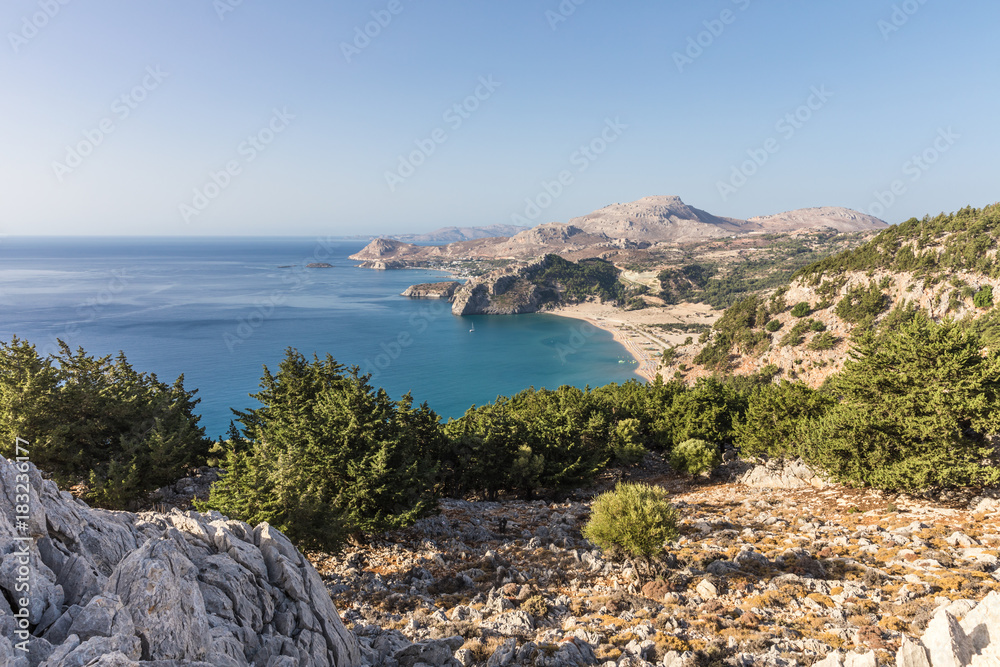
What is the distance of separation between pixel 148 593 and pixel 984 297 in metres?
91.8

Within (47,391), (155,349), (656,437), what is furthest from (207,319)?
(656,437)

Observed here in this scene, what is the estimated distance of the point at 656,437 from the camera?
48.5 meters

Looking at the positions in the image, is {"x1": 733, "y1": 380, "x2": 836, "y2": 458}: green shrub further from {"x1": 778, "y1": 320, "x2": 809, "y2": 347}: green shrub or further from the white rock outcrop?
{"x1": 778, "y1": 320, "x2": 809, "y2": 347}: green shrub

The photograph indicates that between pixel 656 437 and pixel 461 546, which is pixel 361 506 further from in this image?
pixel 656 437

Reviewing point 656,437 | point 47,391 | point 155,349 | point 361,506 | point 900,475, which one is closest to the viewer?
point 361,506

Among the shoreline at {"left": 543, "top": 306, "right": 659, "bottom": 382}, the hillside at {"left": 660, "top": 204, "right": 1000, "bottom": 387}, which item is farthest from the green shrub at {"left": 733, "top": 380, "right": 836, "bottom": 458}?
the shoreline at {"left": 543, "top": 306, "right": 659, "bottom": 382}

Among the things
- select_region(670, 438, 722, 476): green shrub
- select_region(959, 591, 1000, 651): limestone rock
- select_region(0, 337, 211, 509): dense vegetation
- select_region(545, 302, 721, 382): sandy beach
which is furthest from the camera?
select_region(545, 302, 721, 382): sandy beach

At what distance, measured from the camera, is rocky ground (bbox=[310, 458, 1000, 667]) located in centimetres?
1352

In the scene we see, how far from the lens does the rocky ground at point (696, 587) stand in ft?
44.3

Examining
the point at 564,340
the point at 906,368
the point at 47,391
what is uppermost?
the point at 906,368

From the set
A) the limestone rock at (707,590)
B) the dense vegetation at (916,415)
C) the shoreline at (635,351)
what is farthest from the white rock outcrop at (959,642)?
the shoreline at (635,351)

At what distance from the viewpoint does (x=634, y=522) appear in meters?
18.1

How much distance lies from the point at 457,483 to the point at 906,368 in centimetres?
2977

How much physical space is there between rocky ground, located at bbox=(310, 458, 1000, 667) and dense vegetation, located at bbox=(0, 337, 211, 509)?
13.0m
